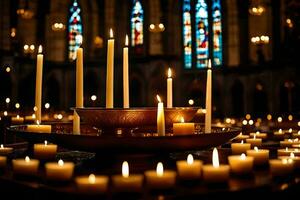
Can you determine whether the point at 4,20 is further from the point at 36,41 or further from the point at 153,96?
the point at 153,96

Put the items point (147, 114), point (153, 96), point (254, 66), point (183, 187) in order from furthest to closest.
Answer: point (153, 96) < point (254, 66) < point (147, 114) < point (183, 187)

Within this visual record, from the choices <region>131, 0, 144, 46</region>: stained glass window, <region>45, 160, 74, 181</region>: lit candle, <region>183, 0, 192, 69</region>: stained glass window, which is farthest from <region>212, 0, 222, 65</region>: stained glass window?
<region>45, 160, 74, 181</region>: lit candle

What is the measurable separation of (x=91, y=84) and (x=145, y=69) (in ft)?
11.2

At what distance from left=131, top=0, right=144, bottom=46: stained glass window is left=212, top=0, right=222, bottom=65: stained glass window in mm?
3983

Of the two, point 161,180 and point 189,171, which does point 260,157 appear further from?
point 161,180

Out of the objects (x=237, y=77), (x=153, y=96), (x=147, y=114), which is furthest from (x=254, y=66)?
(x=147, y=114)

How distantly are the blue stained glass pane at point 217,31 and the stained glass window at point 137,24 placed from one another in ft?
13.1

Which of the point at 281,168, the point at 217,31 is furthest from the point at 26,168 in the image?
the point at 217,31

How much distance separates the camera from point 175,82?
813 inches

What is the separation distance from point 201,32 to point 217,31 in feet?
3.01

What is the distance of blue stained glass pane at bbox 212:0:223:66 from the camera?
68.4 feet

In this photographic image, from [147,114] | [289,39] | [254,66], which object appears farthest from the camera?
[254,66]

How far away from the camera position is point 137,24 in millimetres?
22047

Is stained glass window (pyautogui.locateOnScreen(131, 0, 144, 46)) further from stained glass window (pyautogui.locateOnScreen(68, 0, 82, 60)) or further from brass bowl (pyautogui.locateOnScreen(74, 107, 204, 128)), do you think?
brass bowl (pyautogui.locateOnScreen(74, 107, 204, 128))
